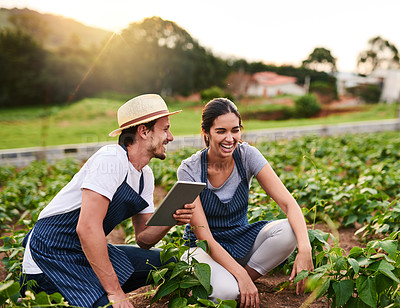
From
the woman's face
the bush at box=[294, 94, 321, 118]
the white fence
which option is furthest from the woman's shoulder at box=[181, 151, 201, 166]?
the bush at box=[294, 94, 321, 118]


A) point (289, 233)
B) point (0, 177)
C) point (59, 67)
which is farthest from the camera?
point (59, 67)

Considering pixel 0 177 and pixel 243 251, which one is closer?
pixel 243 251

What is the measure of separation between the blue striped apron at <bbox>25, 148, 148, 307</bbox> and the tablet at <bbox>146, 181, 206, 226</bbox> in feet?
0.53

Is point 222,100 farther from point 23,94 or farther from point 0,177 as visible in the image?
point 23,94

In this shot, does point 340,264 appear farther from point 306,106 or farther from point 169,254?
point 306,106

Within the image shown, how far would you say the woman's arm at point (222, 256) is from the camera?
1.75m

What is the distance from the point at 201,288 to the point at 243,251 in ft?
1.17

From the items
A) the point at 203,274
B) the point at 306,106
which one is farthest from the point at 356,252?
the point at 306,106

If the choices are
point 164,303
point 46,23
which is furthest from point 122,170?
point 46,23

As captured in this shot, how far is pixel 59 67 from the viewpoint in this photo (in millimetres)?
15672

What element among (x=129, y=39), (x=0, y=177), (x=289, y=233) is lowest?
(x=0, y=177)

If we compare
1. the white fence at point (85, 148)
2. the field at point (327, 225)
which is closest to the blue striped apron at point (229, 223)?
the field at point (327, 225)

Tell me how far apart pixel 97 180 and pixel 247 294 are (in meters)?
0.80

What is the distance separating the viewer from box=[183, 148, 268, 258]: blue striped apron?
1960 millimetres
